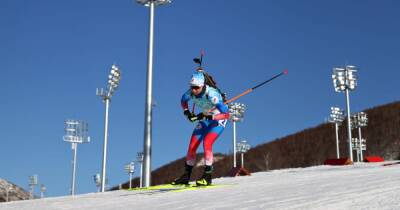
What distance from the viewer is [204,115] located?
31.6 ft

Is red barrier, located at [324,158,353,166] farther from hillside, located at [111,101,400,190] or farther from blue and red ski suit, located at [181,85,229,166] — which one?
hillside, located at [111,101,400,190]

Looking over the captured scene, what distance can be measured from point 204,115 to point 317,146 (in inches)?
2872

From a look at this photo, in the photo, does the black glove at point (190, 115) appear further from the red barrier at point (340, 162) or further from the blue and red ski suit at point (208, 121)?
the red barrier at point (340, 162)

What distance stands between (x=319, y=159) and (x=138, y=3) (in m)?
67.4

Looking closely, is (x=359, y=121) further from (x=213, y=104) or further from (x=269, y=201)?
(x=269, y=201)

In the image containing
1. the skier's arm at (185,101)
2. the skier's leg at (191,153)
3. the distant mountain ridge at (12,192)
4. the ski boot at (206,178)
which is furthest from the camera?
the distant mountain ridge at (12,192)

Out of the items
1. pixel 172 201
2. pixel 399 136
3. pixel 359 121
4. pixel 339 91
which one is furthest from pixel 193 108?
pixel 399 136

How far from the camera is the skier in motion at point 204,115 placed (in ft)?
31.6

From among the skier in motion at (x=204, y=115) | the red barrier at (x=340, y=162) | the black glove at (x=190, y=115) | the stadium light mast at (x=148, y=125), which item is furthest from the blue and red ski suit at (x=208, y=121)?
the red barrier at (x=340, y=162)

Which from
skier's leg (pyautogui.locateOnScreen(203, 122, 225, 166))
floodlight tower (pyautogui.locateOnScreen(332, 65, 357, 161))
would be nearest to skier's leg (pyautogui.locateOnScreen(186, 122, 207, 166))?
skier's leg (pyautogui.locateOnScreen(203, 122, 225, 166))

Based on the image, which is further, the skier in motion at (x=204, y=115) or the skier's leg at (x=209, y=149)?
the skier in motion at (x=204, y=115)

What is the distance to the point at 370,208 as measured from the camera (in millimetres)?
4406

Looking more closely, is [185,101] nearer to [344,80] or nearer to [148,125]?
[148,125]

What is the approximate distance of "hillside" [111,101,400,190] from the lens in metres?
73.9
